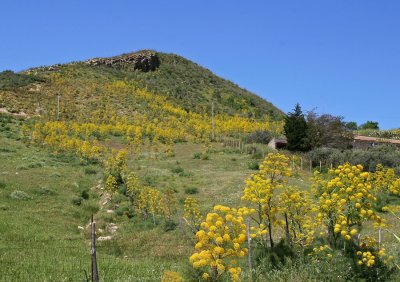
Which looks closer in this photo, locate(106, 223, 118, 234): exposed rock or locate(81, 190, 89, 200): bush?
locate(106, 223, 118, 234): exposed rock

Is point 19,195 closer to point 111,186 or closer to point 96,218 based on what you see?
point 111,186

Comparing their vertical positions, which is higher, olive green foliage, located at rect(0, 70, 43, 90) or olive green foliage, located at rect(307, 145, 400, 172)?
olive green foliage, located at rect(0, 70, 43, 90)

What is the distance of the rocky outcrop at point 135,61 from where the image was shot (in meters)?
95.9

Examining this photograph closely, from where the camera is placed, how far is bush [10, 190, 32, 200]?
21953 millimetres

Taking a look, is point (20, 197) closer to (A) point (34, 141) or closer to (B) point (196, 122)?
(A) point (34, 141)

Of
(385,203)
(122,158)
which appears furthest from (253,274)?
(122,158)

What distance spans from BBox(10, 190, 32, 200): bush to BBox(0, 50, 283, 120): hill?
122ft

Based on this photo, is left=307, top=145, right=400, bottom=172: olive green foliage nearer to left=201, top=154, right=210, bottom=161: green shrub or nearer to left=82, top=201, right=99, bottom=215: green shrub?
left=201, top=154, right=210, bottom=161: green shrub

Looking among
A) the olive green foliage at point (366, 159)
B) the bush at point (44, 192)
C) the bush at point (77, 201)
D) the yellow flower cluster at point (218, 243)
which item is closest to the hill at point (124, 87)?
the bush at point (44, 192)

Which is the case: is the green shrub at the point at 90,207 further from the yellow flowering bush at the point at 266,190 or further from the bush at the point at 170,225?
the yellow flowering bush at the point at 266,190

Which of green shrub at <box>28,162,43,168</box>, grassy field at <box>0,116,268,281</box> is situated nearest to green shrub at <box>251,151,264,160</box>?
grassy field at <box>0,116,268,281</box>

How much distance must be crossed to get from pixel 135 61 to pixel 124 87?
24340mm

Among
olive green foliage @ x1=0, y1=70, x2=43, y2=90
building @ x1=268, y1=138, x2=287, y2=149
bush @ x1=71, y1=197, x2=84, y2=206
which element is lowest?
bush @ x1=71, y1=197, x2=84, y2=206

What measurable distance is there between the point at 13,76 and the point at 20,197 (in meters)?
54.8
